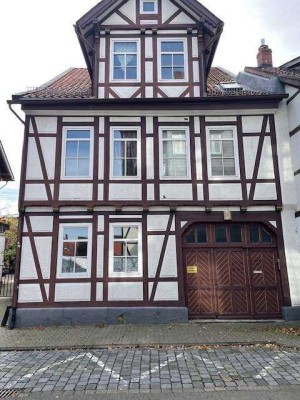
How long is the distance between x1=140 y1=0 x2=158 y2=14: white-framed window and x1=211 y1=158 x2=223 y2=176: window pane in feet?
20.2

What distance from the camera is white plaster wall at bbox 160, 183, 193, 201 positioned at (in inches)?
425

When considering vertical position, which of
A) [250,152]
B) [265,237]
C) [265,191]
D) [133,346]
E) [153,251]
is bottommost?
[133,346]

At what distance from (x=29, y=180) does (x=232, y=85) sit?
8.45 meters

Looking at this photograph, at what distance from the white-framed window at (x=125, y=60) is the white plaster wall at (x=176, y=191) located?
409 cm

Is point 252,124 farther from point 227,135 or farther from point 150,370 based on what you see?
point 150,370

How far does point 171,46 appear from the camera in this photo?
11.9m

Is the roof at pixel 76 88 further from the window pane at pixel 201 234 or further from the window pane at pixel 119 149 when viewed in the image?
the window pane at pixel 201 234

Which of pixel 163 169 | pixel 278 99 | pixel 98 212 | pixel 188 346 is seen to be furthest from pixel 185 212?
pixel 278 99

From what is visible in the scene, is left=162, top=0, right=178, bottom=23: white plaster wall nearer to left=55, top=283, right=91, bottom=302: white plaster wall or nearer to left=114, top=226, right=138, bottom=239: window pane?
left=114, top=226, right=138, bottom=239: window pane

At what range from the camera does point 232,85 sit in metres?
12.5

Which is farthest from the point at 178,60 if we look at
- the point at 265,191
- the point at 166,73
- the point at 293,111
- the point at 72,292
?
the point at 72,292

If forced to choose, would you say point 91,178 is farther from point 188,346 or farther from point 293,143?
point 293,143

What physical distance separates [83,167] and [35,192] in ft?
5.95

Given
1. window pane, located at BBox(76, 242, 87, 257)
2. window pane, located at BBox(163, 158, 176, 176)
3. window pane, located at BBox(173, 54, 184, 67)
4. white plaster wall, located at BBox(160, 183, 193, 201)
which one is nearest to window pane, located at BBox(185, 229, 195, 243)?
white plaster wall, located at BBox(160, 183, 193, 201)
